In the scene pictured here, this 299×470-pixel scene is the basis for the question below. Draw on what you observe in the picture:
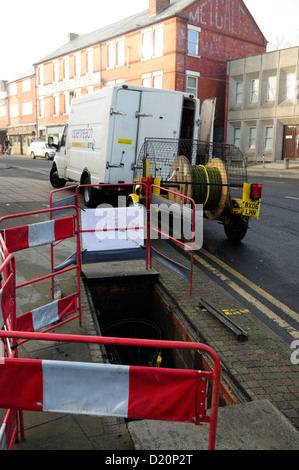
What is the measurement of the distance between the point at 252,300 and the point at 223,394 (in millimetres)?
2459

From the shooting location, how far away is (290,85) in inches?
1278

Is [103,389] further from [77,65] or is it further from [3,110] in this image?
[3,110]

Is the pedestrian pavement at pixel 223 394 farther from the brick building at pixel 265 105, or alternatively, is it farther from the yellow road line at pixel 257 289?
the brick building at pixel 265 105

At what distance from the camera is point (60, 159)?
15398mm

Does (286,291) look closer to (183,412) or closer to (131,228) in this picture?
(131,228)

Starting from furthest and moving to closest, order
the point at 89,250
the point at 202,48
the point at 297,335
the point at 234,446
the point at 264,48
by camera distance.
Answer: the point at 264,48 → the point at 202,48 → the point at 89,250 → the point at 297,335 → the point at 234,446

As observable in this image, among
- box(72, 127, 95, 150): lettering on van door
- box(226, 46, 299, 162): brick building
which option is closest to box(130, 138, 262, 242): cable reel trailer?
box(72, 127, 95, 150): lettering on van door

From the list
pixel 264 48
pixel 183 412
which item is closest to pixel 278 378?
pixel 183 412

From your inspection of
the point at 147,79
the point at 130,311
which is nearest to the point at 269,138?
the point at 147,79

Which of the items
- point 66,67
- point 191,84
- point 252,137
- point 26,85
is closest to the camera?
point 252,137

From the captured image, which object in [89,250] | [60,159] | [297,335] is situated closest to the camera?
[297,335]

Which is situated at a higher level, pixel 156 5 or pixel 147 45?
pixel 156 5

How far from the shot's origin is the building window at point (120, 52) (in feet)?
130

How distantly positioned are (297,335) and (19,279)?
413 cm
